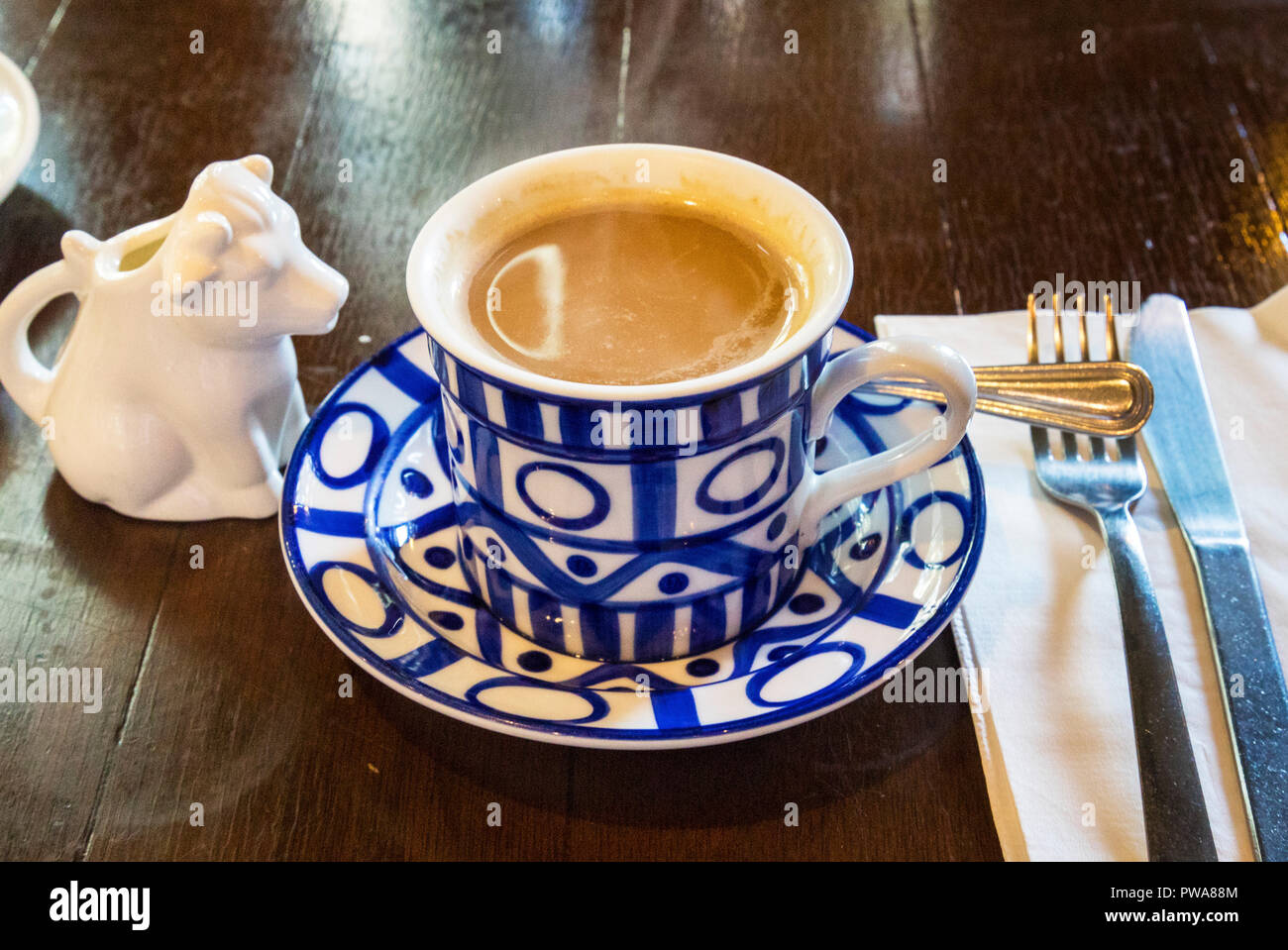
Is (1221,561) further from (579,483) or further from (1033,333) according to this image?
(579,483)

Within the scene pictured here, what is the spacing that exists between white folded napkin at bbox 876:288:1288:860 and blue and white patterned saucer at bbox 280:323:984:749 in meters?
0.06

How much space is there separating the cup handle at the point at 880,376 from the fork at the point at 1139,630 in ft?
0.48

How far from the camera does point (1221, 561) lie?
69cm

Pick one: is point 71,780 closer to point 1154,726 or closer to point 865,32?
point 1154,726

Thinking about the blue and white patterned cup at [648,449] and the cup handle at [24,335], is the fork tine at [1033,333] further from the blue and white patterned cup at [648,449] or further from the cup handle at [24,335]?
the cup handle at [24,335]

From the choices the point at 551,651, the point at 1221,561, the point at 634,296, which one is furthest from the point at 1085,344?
the point at 551,651

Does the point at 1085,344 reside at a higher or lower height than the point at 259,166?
lower

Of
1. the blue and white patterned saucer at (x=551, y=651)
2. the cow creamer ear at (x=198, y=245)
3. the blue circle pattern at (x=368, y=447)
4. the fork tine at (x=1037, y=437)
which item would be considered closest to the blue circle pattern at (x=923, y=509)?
the blue and white patterned saucer at (x=551, y=651)

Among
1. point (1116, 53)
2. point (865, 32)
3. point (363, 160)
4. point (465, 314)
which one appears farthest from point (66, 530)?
point (1116, 53)

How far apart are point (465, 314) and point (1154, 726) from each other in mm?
449

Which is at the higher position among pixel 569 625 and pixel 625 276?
pixel 625 276

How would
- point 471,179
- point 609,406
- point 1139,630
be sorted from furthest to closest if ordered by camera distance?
point 471,179
point 1139,630
point 609,406

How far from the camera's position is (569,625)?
0.64 meters

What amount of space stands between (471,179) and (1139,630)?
28.6 inches
